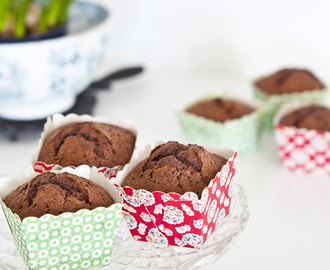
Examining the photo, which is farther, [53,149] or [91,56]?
[91,56]

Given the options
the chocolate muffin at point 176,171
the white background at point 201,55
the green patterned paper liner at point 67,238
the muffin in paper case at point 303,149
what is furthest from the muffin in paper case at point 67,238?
the muffin in paper case at point 303,149

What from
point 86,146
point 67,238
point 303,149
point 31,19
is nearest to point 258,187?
point 303,149

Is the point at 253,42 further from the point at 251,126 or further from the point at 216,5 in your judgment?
the point at 251,126

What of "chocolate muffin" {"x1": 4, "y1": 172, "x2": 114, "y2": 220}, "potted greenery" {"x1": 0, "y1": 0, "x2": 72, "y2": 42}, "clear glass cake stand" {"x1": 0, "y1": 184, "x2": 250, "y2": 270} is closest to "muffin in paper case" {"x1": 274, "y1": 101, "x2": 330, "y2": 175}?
"clear glass cake stand" {"x1": 0, "y1": 184, "x2": 250, "y2": 270}

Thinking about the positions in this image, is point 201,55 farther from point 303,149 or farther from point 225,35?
point 303,149

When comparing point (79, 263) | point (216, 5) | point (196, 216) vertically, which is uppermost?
point (216, 5)

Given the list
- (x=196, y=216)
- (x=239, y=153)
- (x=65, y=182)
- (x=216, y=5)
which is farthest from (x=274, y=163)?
(x=216, y=5)
